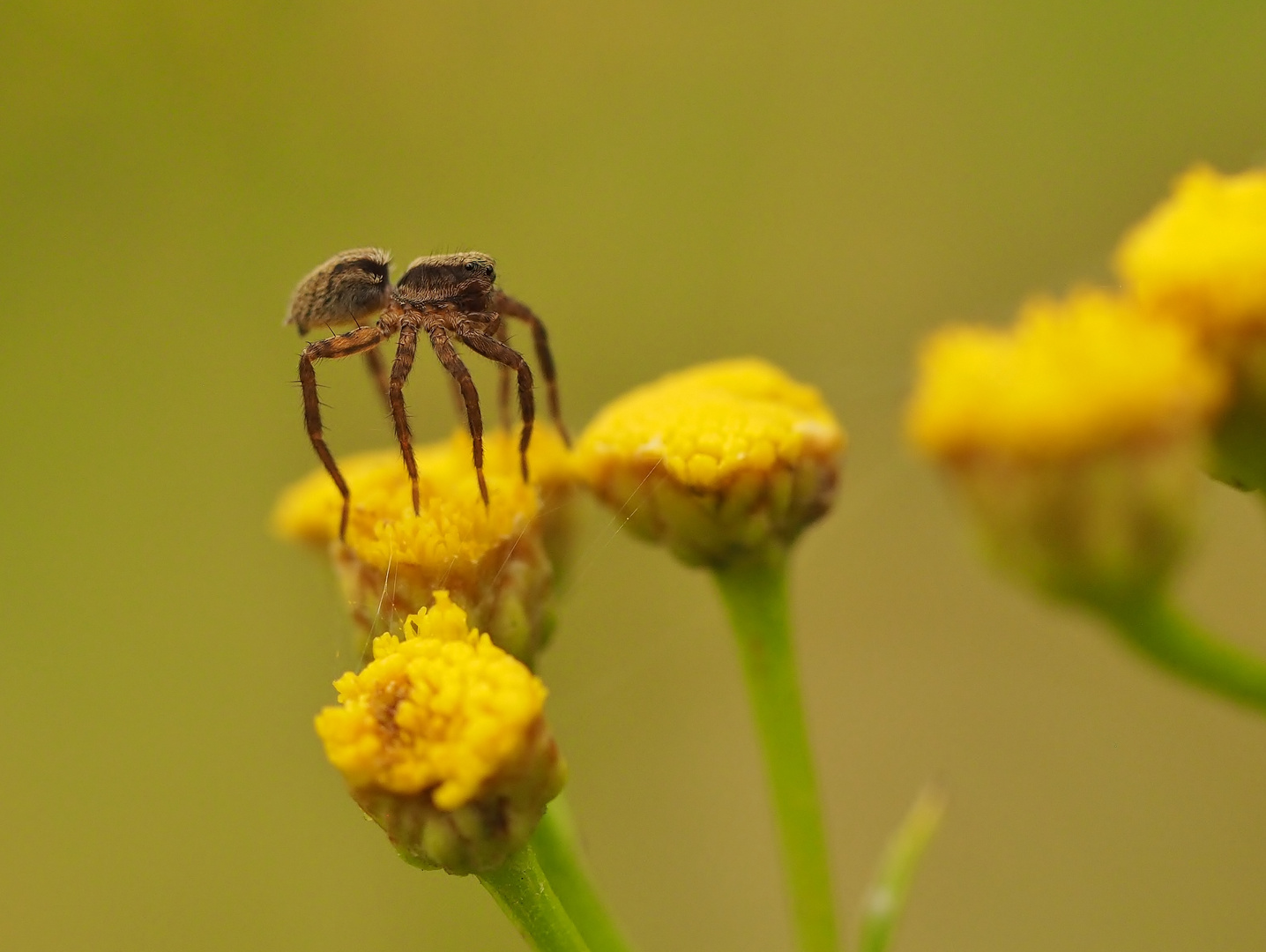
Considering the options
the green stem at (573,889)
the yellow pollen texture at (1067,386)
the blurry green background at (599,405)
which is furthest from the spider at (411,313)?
the blurry green background at (599,405)

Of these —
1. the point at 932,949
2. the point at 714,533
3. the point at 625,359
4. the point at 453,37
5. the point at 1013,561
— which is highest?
the point at 453,37

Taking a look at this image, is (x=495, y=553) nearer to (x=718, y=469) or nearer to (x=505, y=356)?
(x=718, y=469)

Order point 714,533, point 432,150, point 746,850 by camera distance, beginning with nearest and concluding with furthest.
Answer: point 714,533
point 746,850
point 432,150

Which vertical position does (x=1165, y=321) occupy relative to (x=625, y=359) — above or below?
above

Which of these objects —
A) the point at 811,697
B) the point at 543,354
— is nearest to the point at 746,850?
the point at 811,697

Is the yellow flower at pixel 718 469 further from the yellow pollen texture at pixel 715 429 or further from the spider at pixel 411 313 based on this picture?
the spider at pixel 411 313

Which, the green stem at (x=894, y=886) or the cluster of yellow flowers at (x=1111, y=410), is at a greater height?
the cluster of yellow flowers at (x=1111, y=410)

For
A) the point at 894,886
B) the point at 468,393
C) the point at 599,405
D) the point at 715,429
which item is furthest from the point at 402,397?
the point at 599,405

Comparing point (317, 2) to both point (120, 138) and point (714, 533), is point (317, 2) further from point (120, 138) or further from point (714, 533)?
point (714, 533)
